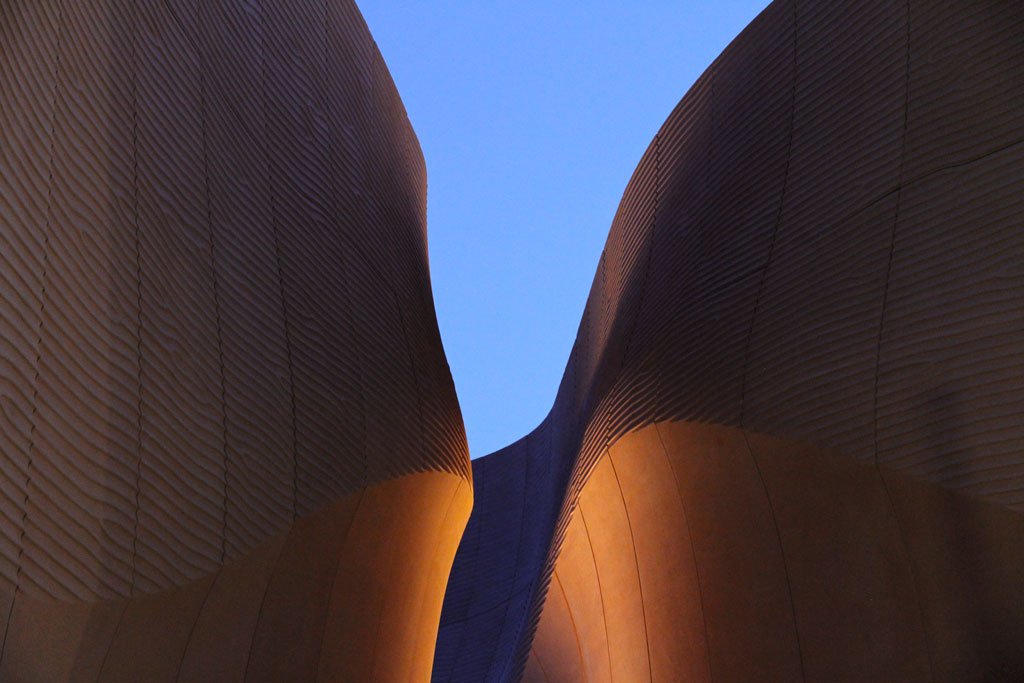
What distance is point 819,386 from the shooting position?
7.46 metres

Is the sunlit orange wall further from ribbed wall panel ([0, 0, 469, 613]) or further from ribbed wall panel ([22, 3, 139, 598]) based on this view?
ribbed wall panel ([22, 3, 139, 598])

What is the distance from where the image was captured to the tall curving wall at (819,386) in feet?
22.7

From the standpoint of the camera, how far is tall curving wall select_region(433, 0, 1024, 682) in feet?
22.7

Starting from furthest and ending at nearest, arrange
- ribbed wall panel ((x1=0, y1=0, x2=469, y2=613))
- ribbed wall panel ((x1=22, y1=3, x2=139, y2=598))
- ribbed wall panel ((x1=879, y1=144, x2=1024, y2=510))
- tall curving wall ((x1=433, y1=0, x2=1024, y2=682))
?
tall curving wall ((x1=433, y1=0, x2=1024, y2=682)) → ribbed wall panel ((x1=879, y1=144, x2=1024, y2=510)) → ribbed wall panel ((x1=0, y1=0, x2=469, y2=613)) → ribbed wall panel ((x1=22, y1=3, x2=139, y2=598))

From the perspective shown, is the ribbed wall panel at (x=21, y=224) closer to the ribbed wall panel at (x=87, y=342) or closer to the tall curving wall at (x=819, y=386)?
the ribbed wall panel at (x=87, y=342)

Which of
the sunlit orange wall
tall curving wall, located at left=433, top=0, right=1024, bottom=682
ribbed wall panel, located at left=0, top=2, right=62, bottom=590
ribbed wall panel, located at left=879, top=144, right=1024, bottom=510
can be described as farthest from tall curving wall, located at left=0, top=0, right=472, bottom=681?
ribbed wall panel, located at left=879, top=144, right=1024, bottom=510

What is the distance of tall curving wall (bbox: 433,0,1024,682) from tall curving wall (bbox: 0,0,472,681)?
1.74 meters

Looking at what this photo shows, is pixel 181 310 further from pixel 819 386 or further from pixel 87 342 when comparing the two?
pixel 819 386

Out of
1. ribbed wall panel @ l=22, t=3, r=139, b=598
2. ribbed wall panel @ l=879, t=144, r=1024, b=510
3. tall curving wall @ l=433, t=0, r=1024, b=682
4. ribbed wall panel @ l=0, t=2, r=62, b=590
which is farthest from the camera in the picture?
tall curving wall @ l=433, t=0, r=1024, b=682

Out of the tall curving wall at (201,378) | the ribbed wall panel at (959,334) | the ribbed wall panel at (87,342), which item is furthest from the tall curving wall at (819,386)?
the ribbed wall panel at (87,342)

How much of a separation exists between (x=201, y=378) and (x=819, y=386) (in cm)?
450

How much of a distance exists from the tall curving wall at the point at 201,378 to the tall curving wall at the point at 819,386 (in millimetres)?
1736

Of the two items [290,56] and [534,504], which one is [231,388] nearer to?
[290,56]

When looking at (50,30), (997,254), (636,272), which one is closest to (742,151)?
(636,272)
